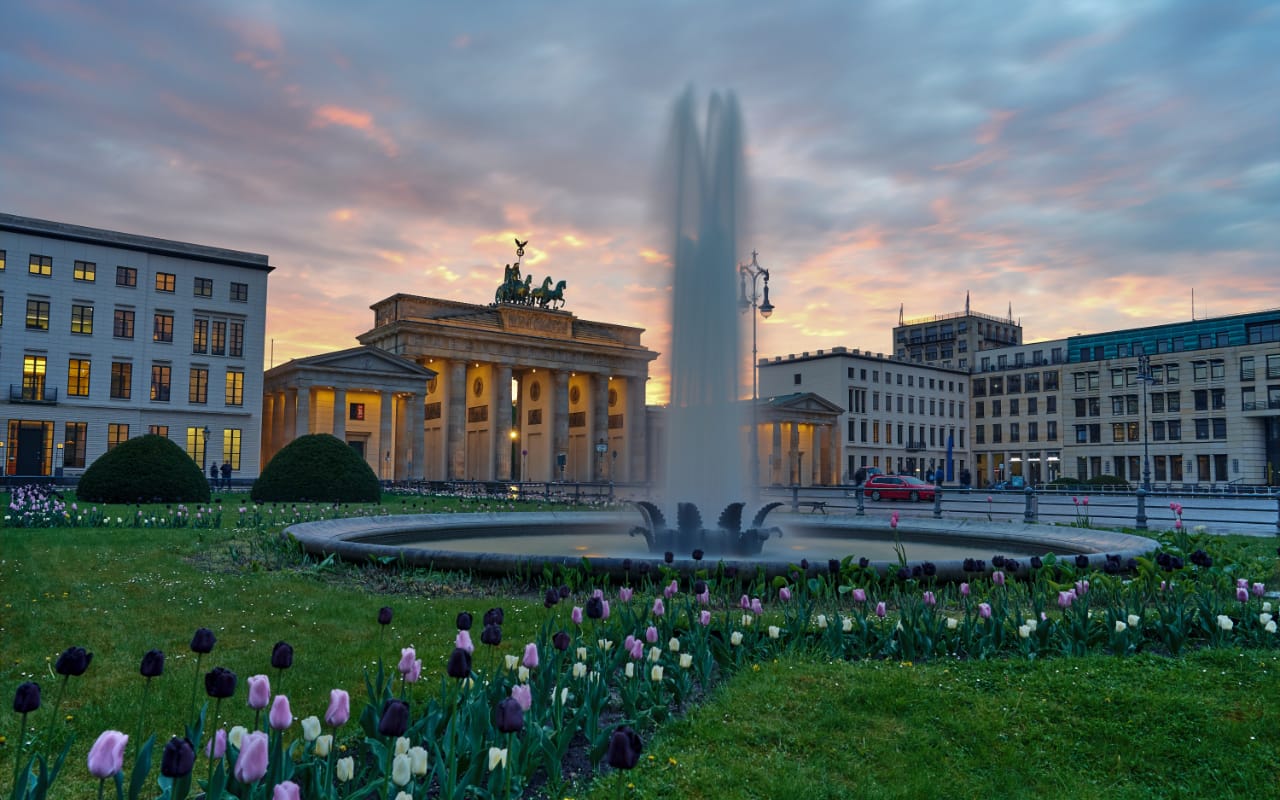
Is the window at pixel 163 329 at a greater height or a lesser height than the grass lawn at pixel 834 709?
greater

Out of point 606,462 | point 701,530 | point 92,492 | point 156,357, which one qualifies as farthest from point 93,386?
point 701,530

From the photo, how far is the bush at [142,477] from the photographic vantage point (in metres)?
31.5

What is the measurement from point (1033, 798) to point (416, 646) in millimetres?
5225

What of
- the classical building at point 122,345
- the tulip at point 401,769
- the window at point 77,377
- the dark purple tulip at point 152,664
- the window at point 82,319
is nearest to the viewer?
the tulip at point 401,769

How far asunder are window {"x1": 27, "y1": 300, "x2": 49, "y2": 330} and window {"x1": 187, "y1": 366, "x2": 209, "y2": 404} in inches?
381

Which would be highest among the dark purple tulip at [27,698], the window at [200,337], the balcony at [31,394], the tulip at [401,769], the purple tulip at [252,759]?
the window at [200,337]

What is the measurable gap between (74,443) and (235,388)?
11.1m

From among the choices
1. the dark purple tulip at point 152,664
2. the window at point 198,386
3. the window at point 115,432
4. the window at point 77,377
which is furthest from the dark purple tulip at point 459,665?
the window at point 198,386

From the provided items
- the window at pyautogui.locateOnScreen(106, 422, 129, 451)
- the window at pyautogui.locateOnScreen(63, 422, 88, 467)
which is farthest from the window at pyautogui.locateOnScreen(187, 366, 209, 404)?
the window at pyautogui.locateOnScreen(63, 422, 88, 467)

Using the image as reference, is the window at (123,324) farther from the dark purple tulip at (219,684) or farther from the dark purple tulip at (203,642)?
the dark purple tulip at (219,684)

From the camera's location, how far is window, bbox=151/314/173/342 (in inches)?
2552

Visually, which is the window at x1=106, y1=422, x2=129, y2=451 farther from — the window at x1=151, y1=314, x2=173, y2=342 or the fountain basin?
the fountain basin

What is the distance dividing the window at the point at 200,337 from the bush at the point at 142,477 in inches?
1425

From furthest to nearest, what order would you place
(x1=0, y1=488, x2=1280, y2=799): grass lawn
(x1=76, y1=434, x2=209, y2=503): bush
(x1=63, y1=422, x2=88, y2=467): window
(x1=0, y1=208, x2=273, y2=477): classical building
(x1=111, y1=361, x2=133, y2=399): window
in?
1. (x1=111, y1=361, x2=133, y2=399): window
2. (x1=63, y1=422, x2=88, y2=467): window
3. (x1=0, y1=208, x2=273, y2=477): classical building
4. (x1=76, y1=434, x2=209, y2=503): bush
5. (x1=0, y1=488, x2=1280, y2=799): grass lawn
